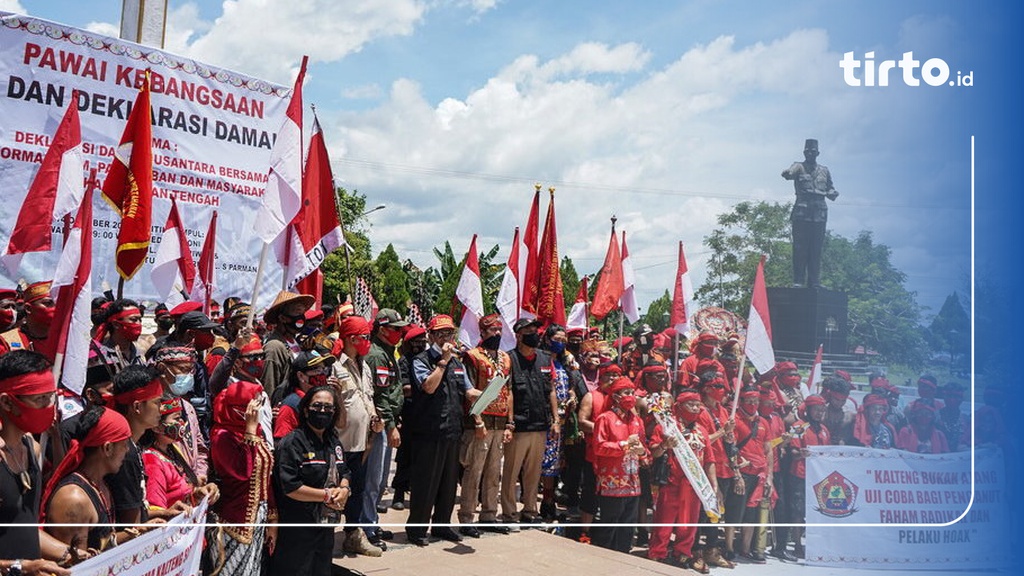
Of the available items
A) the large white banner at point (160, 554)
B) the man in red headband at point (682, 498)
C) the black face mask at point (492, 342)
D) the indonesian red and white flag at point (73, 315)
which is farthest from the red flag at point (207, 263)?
the large white banner at point (160, 554)

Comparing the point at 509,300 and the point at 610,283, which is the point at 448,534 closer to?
the point at 509,300

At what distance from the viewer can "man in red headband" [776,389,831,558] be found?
21.9 feet

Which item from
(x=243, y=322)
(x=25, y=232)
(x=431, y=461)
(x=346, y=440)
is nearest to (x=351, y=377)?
(x=346, y=440)

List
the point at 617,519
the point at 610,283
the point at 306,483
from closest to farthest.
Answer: the point at 306,483
the point at 617,519
the point at 610,283

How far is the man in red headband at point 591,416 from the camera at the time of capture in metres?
6.57

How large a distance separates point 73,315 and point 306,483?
1409 millimetres

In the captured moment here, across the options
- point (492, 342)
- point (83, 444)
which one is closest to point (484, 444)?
point (492, 342)

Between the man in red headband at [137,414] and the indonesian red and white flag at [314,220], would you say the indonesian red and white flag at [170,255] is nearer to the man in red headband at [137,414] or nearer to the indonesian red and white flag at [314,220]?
the indonesian red and white flag at [314,220]

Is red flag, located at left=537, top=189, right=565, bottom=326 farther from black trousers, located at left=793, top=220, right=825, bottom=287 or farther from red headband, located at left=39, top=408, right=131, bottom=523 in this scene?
red headband, located at left=39, top=408, right=131, bottom=523

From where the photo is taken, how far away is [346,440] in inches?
204

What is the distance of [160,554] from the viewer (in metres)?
A: 3.00

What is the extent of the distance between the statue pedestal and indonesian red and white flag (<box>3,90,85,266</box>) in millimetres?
6835

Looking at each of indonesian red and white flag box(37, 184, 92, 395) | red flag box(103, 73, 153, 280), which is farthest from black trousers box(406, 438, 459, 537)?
indonesian red and white flag box(37, 184, 92, 395)

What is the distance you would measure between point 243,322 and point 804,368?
5.70 metres
